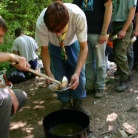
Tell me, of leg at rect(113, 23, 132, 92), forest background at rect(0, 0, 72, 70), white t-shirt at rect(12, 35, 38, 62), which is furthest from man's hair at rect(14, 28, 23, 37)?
leg at rect(113, 23, 132, 92)

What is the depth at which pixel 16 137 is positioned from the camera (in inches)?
115

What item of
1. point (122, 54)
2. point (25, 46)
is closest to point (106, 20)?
point (122, 54)

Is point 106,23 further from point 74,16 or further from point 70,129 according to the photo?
point 70,129

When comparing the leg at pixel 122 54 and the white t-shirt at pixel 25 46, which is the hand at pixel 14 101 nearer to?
the leg at pixel 122 54

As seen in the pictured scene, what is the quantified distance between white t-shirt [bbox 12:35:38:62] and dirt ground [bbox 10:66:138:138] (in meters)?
1.17

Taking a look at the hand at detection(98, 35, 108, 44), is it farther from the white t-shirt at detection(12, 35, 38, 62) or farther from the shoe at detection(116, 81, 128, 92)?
→ the white t-shirt at detection(12, 35, 38, 62)

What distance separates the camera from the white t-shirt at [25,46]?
17.0 feet

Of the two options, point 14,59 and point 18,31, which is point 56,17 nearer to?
point 14,59

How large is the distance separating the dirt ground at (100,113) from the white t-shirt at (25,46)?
1.17m

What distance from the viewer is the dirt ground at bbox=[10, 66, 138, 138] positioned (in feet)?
9.68

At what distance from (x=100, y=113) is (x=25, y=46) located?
2538 mm

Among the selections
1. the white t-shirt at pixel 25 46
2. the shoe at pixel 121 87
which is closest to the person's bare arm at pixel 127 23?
the shoe at pixel 121 87

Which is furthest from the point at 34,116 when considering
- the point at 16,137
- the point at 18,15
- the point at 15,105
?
the point at 18,15

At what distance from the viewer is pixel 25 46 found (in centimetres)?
523
